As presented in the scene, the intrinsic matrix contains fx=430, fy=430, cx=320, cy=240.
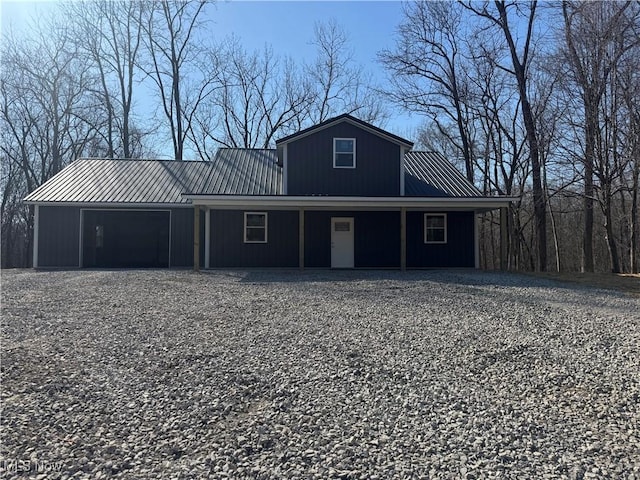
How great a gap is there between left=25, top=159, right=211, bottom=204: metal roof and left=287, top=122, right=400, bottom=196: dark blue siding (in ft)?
11.7

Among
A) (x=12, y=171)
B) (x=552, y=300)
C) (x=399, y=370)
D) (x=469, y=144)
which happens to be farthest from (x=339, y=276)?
(x=12, y=171)

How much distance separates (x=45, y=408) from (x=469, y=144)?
2464 cm

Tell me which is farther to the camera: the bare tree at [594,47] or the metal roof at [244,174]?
the metal roof at [244,174]

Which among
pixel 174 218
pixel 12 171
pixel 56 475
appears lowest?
pixel 56 475

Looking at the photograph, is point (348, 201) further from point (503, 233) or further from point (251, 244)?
point (503, 233)

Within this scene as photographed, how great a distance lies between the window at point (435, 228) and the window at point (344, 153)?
3187mm

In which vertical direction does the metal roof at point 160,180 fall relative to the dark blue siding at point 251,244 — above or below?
above

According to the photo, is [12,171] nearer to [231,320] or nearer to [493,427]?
[231,320]

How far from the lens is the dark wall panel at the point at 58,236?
47.4 feet

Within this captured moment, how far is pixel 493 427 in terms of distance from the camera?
9.50 feet

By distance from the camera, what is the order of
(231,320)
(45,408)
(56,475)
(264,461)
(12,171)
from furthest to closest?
1. (12,171)
2. (231,320)
3. (45,408)
4. (264,461)
5. (56,475)

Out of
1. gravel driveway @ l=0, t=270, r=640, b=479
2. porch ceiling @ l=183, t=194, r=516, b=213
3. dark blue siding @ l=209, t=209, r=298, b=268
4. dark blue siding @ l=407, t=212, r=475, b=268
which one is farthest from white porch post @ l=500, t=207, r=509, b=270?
dark blue siding @ l=209, t=209, r=298, b=268

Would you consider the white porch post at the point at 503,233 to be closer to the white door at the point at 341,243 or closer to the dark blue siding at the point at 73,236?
the white door at the point at 341,243

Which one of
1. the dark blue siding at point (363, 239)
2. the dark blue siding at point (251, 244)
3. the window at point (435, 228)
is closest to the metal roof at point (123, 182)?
the dark blue siding at point (251, 244)
